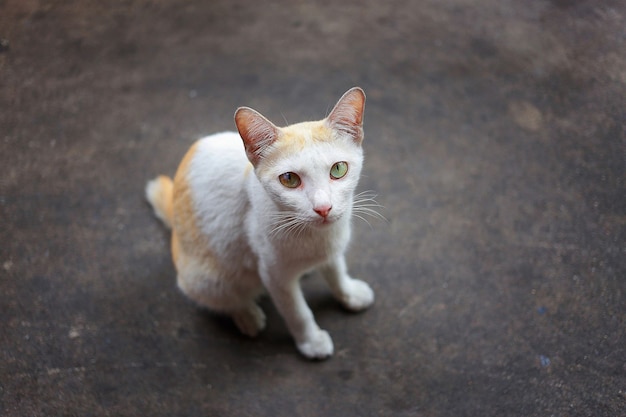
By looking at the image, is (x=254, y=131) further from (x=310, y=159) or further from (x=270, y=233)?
(x=270, y=233)

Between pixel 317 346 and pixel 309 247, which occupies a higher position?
pixel 309 247

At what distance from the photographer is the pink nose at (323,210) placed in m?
1.35

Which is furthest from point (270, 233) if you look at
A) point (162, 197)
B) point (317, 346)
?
point (162, 197)

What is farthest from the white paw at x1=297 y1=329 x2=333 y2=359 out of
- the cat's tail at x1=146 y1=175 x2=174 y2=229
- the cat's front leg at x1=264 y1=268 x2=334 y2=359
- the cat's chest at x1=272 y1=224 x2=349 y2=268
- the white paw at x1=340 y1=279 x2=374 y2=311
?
the cat's tail at x1=146 y1=175 x2=174 y2=229

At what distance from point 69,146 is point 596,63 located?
2.64m

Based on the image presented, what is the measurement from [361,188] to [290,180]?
3.13ft

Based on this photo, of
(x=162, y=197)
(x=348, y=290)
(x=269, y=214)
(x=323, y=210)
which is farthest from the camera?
(x=162, y=197)

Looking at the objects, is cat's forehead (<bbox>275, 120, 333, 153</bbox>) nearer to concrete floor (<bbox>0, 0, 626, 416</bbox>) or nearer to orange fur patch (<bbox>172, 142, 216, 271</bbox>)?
orange fur patch (<bbox>172, 142, 216, 271</bbox>)

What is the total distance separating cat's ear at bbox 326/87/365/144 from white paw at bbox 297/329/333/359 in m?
0.77

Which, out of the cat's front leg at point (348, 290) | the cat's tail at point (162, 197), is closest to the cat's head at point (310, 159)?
the cat's front leg at point (348, 290)

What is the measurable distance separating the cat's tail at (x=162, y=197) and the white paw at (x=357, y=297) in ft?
2.49

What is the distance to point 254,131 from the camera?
139cm

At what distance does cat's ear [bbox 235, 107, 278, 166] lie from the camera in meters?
1.35

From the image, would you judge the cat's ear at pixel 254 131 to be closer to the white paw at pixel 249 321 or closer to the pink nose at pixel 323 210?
the pink nose at pixel 323 210
